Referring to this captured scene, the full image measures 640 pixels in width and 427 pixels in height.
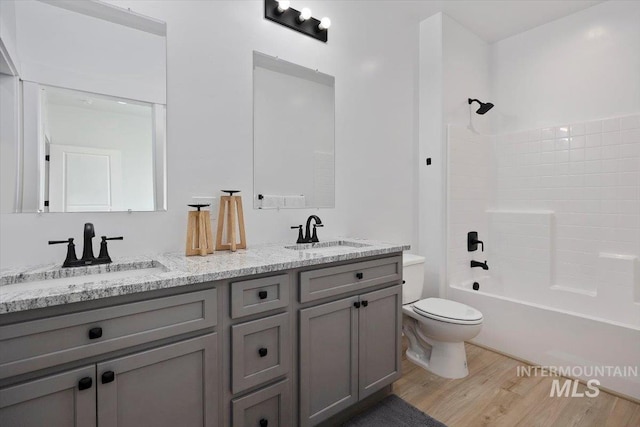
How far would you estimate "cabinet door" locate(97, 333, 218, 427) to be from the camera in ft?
3.43

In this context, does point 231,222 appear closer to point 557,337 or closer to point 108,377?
point 108,377

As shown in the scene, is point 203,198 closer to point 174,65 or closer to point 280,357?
point 174,65

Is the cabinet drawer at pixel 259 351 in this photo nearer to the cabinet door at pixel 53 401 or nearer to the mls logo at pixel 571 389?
the cabinet door at pixel 53 401

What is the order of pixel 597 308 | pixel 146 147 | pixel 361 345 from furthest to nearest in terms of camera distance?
1. pixel 597 308
2. pixel 361 345
3. pixel 146 147

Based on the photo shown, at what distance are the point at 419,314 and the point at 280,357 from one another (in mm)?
1208

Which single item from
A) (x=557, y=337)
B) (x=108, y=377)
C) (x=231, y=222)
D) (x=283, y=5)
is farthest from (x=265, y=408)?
(x=283, y=5)

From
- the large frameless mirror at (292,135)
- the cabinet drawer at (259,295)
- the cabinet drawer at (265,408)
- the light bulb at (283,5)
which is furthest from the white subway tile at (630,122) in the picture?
the cabinet drawer at (265,408)

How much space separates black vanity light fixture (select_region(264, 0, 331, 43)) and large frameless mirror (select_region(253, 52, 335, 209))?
23cm

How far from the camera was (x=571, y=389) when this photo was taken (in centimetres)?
207

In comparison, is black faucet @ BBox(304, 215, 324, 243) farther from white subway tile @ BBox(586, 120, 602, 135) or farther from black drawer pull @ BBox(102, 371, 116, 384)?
white subway tile @ BBox(586, 120, 602, 135)

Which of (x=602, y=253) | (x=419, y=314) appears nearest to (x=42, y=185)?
(x=419, y=314)

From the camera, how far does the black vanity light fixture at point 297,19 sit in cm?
200

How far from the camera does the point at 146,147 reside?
1.63 meters
